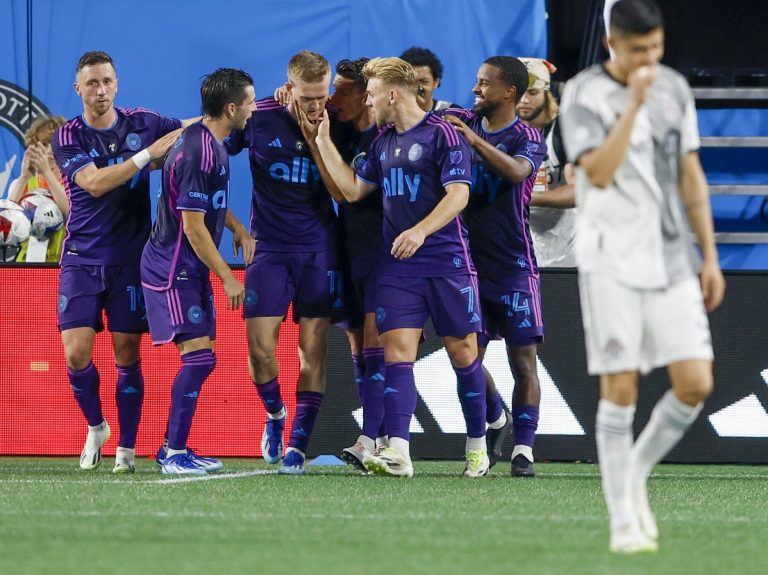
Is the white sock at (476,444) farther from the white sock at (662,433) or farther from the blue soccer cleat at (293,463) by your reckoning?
the white sock at (662,433)

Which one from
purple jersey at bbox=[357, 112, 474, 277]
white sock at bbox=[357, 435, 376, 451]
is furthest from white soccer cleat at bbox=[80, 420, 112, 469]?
purple jersey at bbox=[357, 112, 474, 277]

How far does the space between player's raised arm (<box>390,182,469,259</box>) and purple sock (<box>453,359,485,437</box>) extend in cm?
78

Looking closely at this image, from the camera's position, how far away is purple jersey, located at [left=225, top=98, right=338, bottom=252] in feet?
24.6

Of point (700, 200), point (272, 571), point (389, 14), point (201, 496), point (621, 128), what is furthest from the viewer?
point (389, 14)

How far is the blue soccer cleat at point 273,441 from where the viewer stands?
7.72 metres

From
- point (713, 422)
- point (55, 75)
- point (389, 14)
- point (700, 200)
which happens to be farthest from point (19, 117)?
point (700, 200)

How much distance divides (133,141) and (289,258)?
109 centimetres

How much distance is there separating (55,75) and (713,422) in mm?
6291

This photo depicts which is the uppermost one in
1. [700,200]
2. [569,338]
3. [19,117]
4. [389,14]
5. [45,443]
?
[389,14]

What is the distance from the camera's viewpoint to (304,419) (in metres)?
7.53

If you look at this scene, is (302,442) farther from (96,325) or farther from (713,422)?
(713,422)

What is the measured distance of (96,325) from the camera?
301 inches

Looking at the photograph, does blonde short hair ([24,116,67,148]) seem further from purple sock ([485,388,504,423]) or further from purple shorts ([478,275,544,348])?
purple sock ([485,388,504,423])

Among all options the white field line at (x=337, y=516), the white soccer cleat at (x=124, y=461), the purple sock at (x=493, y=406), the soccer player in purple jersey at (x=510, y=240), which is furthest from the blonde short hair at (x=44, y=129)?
the white field line at (x=337, y=516)
